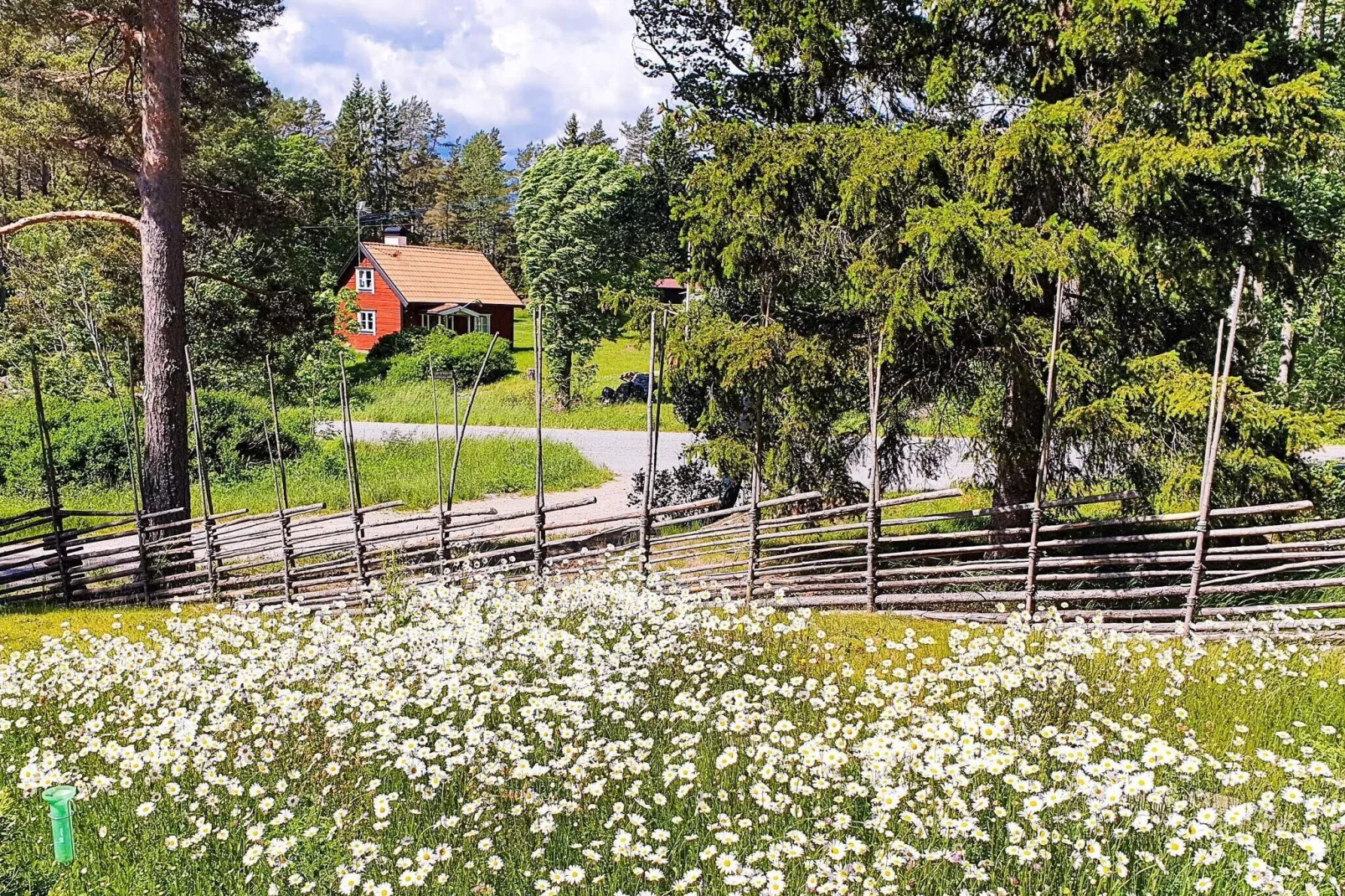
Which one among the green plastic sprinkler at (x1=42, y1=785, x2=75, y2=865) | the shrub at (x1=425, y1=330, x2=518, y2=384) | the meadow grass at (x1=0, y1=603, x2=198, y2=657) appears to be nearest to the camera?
the green plastic sprinkler at (x1=42, y1=785, x2=75, y2=865)

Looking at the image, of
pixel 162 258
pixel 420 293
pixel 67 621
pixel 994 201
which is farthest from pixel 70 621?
pixel 420 293

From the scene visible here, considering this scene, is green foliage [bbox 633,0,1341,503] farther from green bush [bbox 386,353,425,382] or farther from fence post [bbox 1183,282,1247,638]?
green bush [bbox 386,353,425,382]

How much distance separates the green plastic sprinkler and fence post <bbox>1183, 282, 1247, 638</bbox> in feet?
17.8

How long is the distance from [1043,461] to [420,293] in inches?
1211

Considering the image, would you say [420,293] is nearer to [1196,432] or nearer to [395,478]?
[395,478]

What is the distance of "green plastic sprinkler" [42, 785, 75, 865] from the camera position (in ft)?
10.5

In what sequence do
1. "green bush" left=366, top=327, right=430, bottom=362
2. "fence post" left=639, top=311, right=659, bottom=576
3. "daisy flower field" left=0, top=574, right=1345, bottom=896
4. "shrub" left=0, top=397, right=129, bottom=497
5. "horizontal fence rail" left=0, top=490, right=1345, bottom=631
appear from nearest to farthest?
1. "daisy flower field" left=0, top=574, right=1345, bottom=896
2. "horizontal fence rail" left=0, top=490, right=1345, bottom=631
3. "fence post" left=639, top=311, right=659, bottom=576
4. "shrub" left=0, top=397, right=129, bottom=497
5. "green bush" left=366, top=327, right=430, bottom=362

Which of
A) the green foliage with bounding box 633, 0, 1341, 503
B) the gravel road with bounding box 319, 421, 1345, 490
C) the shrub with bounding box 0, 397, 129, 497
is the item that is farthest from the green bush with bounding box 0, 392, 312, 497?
the green foliage with bounding box 633, 0, 1341, 503

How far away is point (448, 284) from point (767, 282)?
2938cm

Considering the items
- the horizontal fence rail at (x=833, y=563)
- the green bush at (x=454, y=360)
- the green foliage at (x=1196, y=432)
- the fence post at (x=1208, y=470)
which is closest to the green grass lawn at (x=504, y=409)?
the green bush at (x=454, y=360)

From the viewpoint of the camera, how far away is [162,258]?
9.47 meters

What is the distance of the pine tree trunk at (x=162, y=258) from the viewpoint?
30.8ft

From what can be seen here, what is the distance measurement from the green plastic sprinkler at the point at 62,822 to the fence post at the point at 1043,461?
5.24 meters

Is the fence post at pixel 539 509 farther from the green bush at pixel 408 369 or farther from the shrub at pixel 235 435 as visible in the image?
the green bush at pixel 408 369
